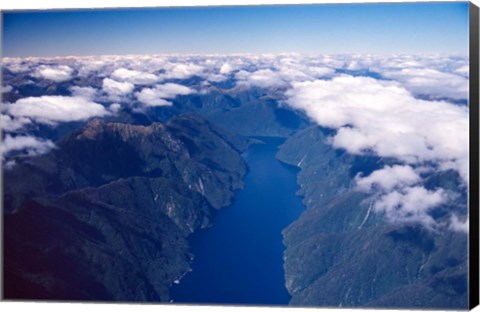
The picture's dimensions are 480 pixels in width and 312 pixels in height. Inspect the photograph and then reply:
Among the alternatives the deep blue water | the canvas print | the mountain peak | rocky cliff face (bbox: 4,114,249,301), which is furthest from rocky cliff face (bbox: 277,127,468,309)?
the mountain peak

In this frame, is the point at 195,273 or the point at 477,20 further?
the point at 195,273

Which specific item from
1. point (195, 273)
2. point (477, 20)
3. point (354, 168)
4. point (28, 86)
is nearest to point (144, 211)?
point (195, 273)

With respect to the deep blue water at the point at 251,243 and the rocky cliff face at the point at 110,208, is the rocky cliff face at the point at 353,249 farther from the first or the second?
the rocky cliff face at the point at 110,208


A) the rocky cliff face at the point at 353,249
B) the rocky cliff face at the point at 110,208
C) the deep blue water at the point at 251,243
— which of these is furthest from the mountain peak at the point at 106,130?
the rocky cliff face at the point at 353,249

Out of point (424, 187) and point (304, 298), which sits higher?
point (424, 187)

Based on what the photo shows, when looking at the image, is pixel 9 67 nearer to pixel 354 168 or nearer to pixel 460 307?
→ pixel 354 168

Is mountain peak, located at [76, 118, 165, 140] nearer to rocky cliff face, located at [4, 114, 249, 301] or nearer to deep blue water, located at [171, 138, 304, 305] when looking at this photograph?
rocky cliff face, located at [4, 114, 249, 301]
